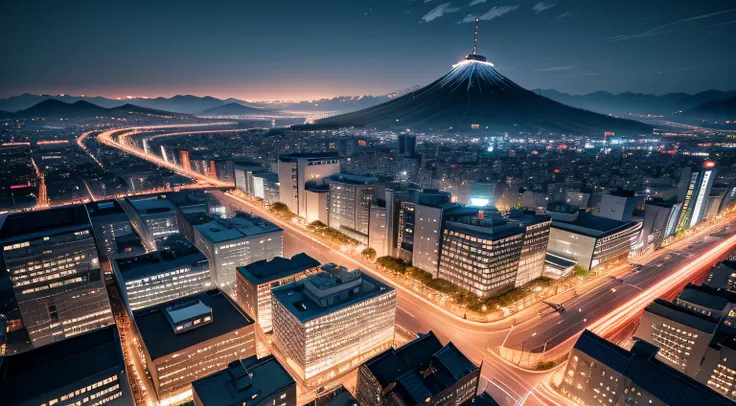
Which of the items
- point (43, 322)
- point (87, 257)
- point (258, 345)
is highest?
point (87, 257)

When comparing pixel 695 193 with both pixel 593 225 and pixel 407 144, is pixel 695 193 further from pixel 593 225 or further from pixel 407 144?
pixel 407 144

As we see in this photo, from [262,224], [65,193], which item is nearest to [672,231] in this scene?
[262,224]

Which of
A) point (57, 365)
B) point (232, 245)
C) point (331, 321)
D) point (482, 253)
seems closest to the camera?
point (57, 365)

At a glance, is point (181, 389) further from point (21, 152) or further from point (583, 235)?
point (21, 152)

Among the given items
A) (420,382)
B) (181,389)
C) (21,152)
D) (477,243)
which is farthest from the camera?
(21,152)

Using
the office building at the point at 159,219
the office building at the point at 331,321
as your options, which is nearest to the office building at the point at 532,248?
the office building at the point at 331,321

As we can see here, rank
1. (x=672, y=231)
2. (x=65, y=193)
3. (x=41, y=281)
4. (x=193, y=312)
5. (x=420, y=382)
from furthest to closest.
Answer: (x=65, y=193), (x=672, y=231), (x=41, y=281), (x=193, y=312), (x=420, y=382)

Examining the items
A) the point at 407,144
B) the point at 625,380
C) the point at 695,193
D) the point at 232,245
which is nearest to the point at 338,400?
the point at 625,380

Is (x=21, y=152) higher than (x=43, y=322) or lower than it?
higher
